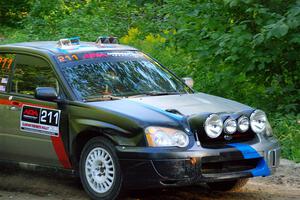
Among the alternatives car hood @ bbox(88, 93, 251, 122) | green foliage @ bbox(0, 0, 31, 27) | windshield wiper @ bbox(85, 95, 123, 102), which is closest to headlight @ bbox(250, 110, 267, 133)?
car hood @ bbox(88, 93, 251, 122)

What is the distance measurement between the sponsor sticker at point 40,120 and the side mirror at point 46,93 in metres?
0.14

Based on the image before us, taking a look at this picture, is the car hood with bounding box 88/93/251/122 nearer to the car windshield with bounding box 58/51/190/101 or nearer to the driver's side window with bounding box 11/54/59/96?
the car windshield with bounding box 58/51/190/101

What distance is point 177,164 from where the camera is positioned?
21.5 feet

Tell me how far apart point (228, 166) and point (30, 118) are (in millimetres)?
2131

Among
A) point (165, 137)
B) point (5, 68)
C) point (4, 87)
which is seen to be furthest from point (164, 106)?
point (5, 68)

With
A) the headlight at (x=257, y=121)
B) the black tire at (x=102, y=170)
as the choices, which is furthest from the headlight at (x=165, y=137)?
the headlight at (x=257, y=121)

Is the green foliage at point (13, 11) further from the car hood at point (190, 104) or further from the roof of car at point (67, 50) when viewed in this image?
the car hood at point (190, 104)

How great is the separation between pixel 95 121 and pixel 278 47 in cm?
437

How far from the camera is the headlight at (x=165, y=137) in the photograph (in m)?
6.62

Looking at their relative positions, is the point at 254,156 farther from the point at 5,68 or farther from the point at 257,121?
the point at 5,68

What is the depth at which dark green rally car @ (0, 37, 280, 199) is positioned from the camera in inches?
261

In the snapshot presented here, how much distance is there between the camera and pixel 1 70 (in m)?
8.30

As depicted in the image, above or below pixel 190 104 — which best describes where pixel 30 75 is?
above

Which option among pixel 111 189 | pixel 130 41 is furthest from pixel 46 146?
pixel 130 41
